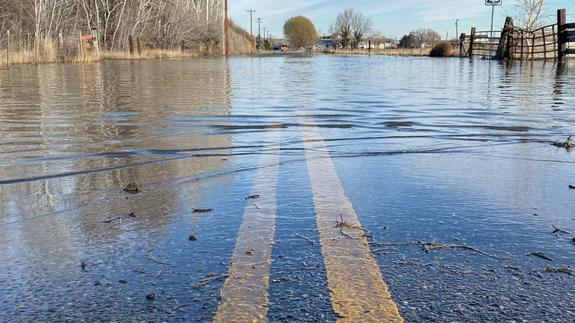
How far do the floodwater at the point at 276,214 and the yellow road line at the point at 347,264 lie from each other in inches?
1.5

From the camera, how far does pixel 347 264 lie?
7.22 feet

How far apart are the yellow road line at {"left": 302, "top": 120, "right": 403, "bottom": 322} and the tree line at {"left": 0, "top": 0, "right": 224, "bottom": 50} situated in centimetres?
3024

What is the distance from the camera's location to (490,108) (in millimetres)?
7832

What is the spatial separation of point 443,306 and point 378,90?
9.81 meters

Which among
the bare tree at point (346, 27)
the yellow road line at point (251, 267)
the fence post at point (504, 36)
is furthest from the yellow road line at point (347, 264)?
the bare tree at point (346, 27)

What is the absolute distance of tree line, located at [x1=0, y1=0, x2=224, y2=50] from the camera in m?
34.9

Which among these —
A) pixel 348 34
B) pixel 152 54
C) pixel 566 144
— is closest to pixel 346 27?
pixel 348 34

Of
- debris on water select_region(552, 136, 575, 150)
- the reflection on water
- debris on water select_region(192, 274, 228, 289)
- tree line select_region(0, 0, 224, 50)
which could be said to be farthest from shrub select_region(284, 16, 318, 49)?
debris on water select_region(192, 274, 228, 289)

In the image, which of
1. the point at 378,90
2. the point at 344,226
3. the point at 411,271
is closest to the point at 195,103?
the point at 378,90

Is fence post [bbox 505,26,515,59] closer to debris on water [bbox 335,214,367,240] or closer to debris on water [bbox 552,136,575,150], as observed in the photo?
debris on water [bbox 552,136,575,150]

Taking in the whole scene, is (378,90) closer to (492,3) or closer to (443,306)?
(443,306)

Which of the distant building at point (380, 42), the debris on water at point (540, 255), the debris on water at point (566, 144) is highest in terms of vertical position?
the distant building at point (380, 42)

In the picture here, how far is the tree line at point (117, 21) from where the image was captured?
34.9 meters

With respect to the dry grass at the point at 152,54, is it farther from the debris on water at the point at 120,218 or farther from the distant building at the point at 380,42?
the distant building at the point at 380,42
